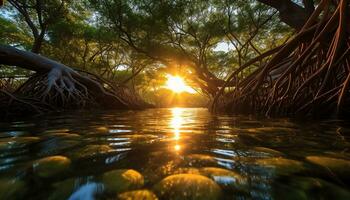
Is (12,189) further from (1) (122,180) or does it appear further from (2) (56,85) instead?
(2) (56,85)

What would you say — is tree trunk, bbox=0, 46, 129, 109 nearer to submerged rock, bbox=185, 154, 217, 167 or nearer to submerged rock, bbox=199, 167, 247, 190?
submerged rock, bbox=185, 154, 217, 167

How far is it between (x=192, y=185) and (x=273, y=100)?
11.3 feet

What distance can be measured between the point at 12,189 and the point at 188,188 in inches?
19.5

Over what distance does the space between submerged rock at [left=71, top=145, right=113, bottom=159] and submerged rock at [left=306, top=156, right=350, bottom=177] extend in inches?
35.4

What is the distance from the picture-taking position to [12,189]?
769 millimetres

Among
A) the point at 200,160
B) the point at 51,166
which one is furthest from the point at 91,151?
the point at 200,160

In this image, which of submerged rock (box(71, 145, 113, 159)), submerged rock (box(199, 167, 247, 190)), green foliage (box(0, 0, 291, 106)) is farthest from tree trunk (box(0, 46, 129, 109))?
submerged rock (box(199, 167, 247, 190))

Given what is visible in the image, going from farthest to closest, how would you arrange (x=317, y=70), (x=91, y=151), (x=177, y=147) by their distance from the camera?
(x=317, y=70) < (x=177, y=147) < (x=91, y=151)

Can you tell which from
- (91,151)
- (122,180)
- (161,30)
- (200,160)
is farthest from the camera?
(161,30)

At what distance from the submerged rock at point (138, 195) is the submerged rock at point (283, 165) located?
0.47 meters

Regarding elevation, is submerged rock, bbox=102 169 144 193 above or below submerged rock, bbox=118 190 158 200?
above

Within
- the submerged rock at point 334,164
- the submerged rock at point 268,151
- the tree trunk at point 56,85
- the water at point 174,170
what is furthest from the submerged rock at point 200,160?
the tree trunk at point 56,85

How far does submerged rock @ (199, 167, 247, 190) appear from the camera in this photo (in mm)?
819

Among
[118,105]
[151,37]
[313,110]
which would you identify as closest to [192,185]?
[313,110]
